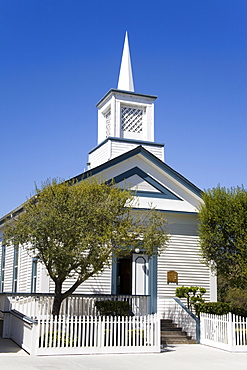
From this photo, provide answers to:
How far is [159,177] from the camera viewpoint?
891 inches

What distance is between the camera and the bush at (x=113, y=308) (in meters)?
17.8

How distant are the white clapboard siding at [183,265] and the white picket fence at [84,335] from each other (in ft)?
16.9

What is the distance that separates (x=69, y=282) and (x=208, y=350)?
632 cm

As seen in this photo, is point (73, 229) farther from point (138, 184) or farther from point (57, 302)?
point (138, 184)

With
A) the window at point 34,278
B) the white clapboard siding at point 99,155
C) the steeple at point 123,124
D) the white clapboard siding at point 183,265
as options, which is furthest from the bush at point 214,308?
the white clapboard siding at point 99,155

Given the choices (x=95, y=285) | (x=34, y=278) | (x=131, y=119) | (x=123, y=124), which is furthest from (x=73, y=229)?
(x=131, y=119)

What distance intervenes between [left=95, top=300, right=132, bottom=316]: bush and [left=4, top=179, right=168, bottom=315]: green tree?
91.6 inches

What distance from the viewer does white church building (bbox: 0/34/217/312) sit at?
20.8 m

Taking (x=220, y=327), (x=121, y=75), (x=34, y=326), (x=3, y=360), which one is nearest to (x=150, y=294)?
(x=220, y=327)

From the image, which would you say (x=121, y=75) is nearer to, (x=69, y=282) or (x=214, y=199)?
(x=214, y=199)

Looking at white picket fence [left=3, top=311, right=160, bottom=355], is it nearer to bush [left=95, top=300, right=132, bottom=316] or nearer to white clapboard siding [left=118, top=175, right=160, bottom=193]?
bush [left=95, top=300, right=132, bottom=316]

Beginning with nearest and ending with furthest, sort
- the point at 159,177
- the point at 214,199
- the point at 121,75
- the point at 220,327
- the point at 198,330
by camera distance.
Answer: the point at 220,327 → the point at 198,330 → the point at 214,199 → the point at 159,177 → the point at 121,75

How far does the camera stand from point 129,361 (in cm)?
1362

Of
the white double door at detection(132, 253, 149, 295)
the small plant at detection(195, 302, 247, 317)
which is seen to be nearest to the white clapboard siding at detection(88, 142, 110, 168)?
the white double door at detection(132, 253, 149, 295)
